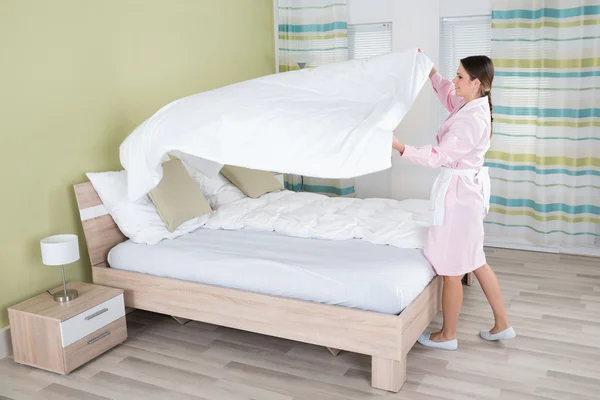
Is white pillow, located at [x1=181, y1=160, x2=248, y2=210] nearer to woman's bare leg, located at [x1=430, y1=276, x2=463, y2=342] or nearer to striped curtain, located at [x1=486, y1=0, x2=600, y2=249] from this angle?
woman's bare leg, located at [x1=430, y1=276, x2=463, y2=342]

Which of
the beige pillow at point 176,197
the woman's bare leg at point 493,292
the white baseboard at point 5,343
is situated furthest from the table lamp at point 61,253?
the woman's bare leg at point 493,292

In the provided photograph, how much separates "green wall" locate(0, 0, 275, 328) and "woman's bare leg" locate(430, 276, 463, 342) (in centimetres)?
220

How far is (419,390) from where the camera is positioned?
272cm

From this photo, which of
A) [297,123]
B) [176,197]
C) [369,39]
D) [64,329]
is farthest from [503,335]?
[369,39]

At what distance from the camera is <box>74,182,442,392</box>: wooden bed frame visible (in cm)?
269

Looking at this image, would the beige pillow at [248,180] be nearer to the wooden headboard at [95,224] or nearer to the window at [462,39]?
the wooden headboard at [95,224]

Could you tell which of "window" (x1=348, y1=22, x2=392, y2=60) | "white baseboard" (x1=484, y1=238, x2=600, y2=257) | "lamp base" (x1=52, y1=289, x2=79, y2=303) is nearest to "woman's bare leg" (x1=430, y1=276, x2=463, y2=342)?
"lamp base" (x1=52, y1=289, x2=79, y2=303)

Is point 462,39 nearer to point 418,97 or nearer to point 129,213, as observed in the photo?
point 418,97

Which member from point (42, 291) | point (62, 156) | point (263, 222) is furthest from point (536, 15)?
point (42, 291)

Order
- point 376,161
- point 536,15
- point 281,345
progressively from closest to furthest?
1. point 376,161
2. point 281,345
3. point 536,15

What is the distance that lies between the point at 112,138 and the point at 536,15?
11.1 ft

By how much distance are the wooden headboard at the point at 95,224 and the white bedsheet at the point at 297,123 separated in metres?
0.48

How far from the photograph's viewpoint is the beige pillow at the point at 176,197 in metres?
3.56

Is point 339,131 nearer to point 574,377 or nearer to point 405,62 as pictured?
point 405,62
